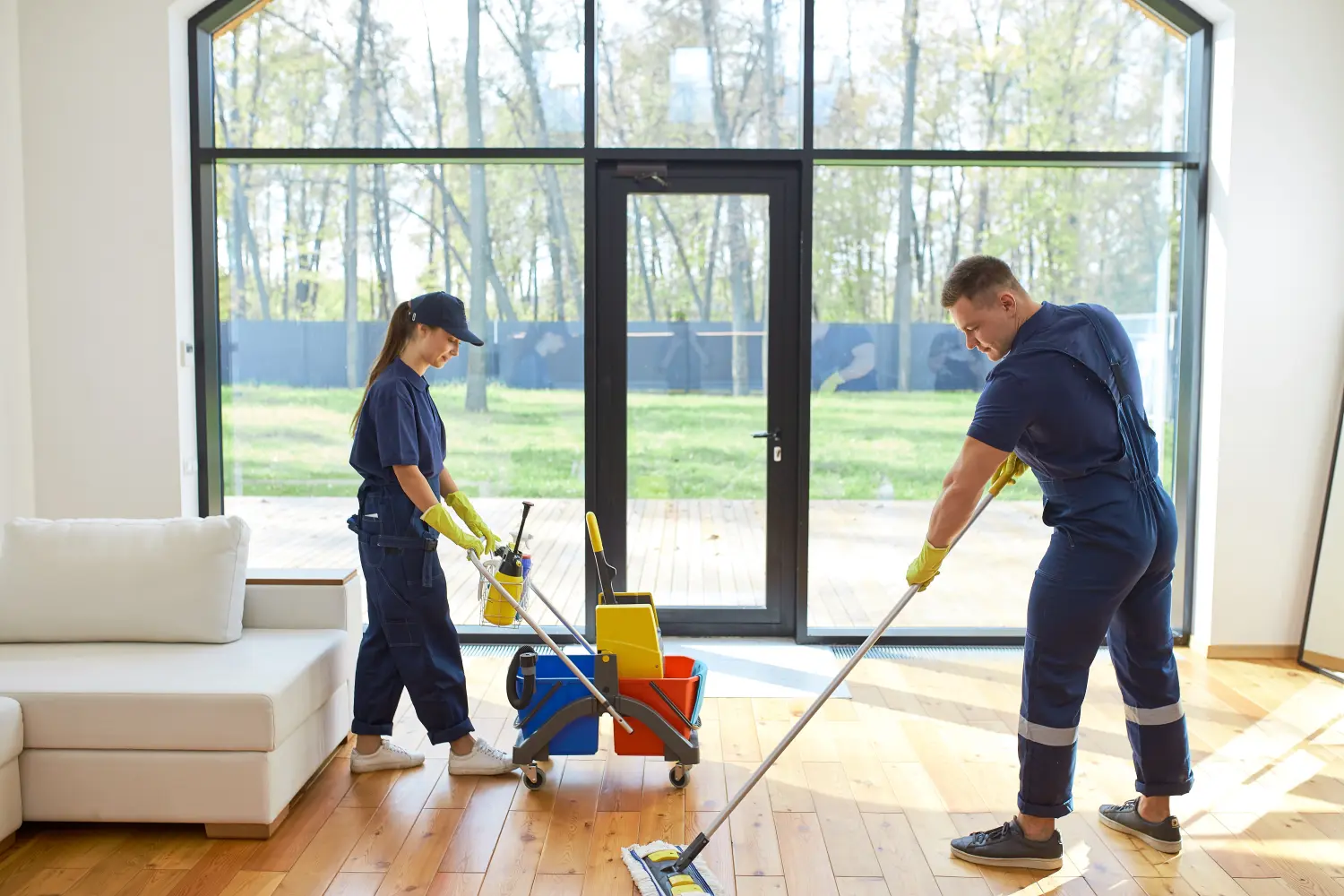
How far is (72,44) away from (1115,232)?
Answer: 4609mm

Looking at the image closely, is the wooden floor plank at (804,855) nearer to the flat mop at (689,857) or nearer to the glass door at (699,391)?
the flat mop at (689,857)

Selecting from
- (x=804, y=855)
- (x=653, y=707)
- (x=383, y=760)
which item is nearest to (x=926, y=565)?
(x=804, y=855)

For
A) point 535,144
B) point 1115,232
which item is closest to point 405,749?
point 535,144

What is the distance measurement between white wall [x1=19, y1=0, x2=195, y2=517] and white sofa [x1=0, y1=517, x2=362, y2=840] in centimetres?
128

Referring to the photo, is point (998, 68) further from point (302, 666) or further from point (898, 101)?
point (302, 666)

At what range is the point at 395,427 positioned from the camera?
310 cm

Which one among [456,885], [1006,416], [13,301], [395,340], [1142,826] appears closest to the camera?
[1006,416]

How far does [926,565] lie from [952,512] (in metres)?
0.17

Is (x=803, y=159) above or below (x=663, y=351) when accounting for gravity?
above

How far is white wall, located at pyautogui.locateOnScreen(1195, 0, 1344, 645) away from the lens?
15.0ft

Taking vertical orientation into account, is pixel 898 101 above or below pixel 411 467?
above

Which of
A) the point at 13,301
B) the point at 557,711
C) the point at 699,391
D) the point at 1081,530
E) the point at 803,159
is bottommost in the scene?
the point at 557,711

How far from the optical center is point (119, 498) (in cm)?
466

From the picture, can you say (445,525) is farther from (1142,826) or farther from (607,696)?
(1142,826)
